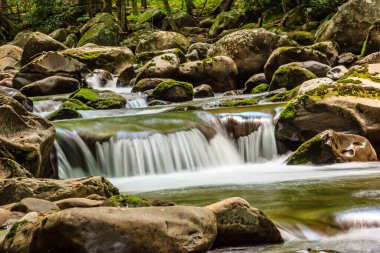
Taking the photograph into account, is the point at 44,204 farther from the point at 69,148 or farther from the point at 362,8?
the point at 362,8

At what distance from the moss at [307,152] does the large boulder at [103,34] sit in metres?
19.3

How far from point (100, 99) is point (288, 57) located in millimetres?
5943

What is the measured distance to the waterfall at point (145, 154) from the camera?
988 cm

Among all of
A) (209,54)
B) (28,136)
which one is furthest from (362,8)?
(28,136)

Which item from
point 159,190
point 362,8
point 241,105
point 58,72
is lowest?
point 159,190

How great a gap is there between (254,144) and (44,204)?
6.11 m

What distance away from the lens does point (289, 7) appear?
1078 inches

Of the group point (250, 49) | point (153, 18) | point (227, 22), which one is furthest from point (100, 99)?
point (153, 18)

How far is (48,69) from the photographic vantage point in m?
18.8

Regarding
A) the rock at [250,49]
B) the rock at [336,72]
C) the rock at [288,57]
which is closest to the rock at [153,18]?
the rock at [250,49]

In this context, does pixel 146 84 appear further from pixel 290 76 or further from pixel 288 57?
pixel 290 76

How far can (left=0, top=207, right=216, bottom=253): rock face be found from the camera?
13.0 feet

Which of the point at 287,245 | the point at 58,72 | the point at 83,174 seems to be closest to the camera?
the point at 287,245

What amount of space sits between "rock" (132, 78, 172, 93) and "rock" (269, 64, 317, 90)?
3905mm
